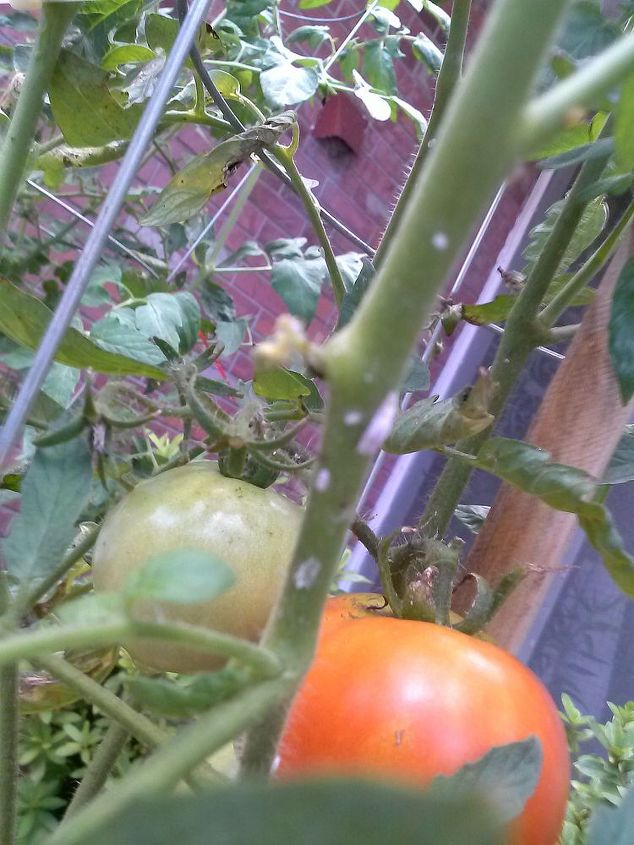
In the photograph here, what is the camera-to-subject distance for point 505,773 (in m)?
0.23

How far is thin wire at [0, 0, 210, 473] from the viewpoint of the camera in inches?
9.2

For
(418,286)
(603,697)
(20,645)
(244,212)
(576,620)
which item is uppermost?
(244,212)

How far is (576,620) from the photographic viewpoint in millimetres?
1263

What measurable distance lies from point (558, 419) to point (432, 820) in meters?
0.37

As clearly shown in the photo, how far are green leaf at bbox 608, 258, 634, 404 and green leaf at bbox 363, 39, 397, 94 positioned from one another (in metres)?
0.67

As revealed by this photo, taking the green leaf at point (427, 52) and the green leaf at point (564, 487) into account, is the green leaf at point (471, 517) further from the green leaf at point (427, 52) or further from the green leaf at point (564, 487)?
the green leaf at point (427, 52)

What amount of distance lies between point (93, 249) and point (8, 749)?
0.23 m

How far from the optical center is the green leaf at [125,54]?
16.6 inches

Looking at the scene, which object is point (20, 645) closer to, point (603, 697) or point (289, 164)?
point (289, 164)

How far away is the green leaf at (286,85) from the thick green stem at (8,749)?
1.47ft

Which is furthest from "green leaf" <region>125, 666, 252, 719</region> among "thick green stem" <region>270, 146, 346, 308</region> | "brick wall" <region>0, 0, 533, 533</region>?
"brick wall" <region>0, 0, 533, 533</region>

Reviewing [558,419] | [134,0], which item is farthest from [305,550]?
[134,0]

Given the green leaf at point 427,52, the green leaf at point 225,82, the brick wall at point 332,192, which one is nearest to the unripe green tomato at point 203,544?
the green leaf at point 225,82

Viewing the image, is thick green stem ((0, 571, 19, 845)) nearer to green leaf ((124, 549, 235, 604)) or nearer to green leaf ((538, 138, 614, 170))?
green leaf ((124, 549, 235, 604))
